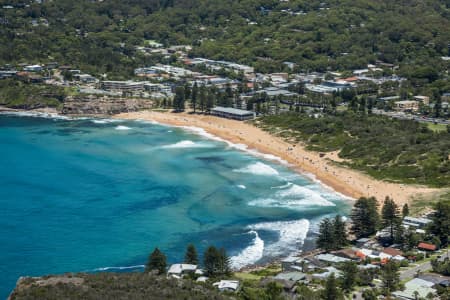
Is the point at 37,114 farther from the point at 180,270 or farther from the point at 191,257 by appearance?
the point at 180,270

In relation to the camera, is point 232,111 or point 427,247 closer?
point 427,247

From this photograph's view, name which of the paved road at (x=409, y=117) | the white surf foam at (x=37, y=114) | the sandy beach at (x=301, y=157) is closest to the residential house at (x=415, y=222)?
the sandy beach at (x=301, y=157)

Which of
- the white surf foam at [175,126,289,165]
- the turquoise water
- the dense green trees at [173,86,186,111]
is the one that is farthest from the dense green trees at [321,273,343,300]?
the dense green trees at [173,86,186,111]

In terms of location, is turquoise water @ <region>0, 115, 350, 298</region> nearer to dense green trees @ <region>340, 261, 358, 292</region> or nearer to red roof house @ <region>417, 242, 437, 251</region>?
dense green trees @ <region>340, 261, 358, 292</region>

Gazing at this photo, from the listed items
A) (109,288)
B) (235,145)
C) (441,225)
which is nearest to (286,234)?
(441,225)

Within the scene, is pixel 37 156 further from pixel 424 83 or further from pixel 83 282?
pixel 424 83

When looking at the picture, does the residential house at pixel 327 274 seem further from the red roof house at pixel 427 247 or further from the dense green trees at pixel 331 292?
the red roof house at pixel 427 247
